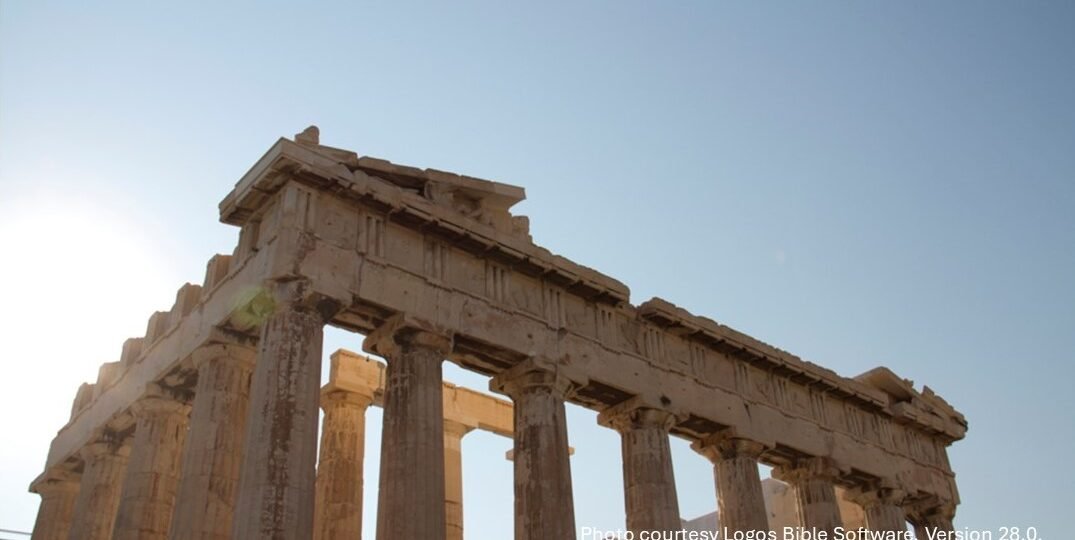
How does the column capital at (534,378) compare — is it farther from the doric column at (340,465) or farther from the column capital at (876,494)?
the column capital at (876,494)

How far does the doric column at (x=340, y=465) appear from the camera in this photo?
75.6ft

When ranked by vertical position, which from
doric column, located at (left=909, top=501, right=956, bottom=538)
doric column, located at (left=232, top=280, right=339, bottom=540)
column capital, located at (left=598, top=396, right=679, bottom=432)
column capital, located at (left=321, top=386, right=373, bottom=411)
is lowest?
doric column, located at (left=232, top=280, right=339, bottom=540)

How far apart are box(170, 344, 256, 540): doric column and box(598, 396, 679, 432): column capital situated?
853 centimetres

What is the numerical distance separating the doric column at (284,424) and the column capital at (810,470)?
14.8m

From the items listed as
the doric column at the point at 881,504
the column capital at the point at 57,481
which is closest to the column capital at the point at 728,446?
the doric column at the point at 881,504

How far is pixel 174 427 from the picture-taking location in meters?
21.7

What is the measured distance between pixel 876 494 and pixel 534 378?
13.7 meters

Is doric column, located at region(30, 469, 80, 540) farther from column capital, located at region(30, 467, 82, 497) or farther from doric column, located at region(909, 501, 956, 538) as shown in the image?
doric column, located at region(909, 501, 956, 538)

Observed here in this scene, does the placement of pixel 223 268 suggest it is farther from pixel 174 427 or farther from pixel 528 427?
pixel 528 427

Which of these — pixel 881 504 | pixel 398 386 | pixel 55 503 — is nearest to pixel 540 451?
pixel 398 386

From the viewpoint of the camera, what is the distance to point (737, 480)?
25.0 metres

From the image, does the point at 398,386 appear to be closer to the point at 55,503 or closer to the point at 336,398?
the point at 336,398

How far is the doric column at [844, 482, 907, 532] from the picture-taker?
29078 mm

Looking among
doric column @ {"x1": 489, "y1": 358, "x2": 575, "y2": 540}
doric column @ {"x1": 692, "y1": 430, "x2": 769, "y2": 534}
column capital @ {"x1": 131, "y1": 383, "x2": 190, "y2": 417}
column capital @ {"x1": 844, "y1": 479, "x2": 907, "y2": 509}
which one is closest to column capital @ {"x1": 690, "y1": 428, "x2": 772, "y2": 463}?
doric column @ {"x1": 692, "y1": 430, "x2": 769, "y2": 534}
